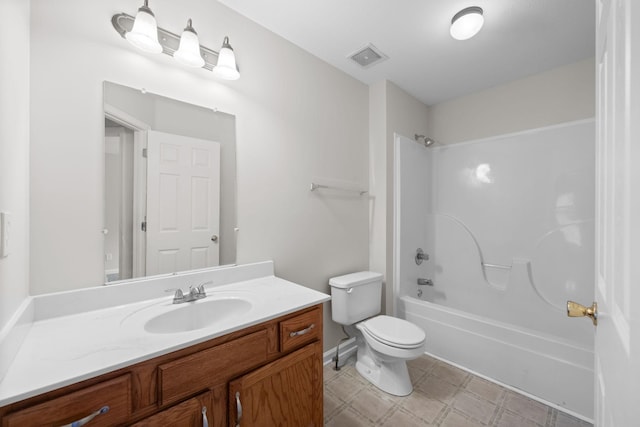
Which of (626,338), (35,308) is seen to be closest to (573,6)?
(626,338)

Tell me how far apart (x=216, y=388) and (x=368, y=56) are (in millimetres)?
2213

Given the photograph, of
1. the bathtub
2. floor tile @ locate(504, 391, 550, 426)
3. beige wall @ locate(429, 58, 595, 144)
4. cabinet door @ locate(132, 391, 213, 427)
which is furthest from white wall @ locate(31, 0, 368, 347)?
floor tile @ locate(504, 391, 550, 426)

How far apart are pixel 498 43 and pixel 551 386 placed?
2.31 m

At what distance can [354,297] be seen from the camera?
1.97 meters

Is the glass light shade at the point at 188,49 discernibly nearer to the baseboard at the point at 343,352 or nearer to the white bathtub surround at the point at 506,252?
the white bathtub surround at the point at 506,252

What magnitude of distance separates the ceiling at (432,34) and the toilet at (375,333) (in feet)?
5.64

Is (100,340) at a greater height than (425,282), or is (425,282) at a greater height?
(100,340)

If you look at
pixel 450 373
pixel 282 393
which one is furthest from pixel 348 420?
pixel 450 373

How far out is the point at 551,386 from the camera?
164cm

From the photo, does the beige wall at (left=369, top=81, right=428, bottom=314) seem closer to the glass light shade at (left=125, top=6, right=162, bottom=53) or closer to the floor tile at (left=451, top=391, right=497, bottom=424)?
the floor tile at (left=451, top=391, right=497, bottom=424)

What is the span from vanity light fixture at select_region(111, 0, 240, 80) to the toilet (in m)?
1.56

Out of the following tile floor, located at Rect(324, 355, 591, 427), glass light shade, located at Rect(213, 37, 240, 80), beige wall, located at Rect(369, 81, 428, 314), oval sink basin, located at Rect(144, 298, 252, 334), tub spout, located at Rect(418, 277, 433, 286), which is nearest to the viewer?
oval sink basin, located at Rect(144, 298, 252, 334)

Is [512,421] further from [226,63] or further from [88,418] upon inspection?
[226,63]

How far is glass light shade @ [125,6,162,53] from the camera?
113 centimetres
